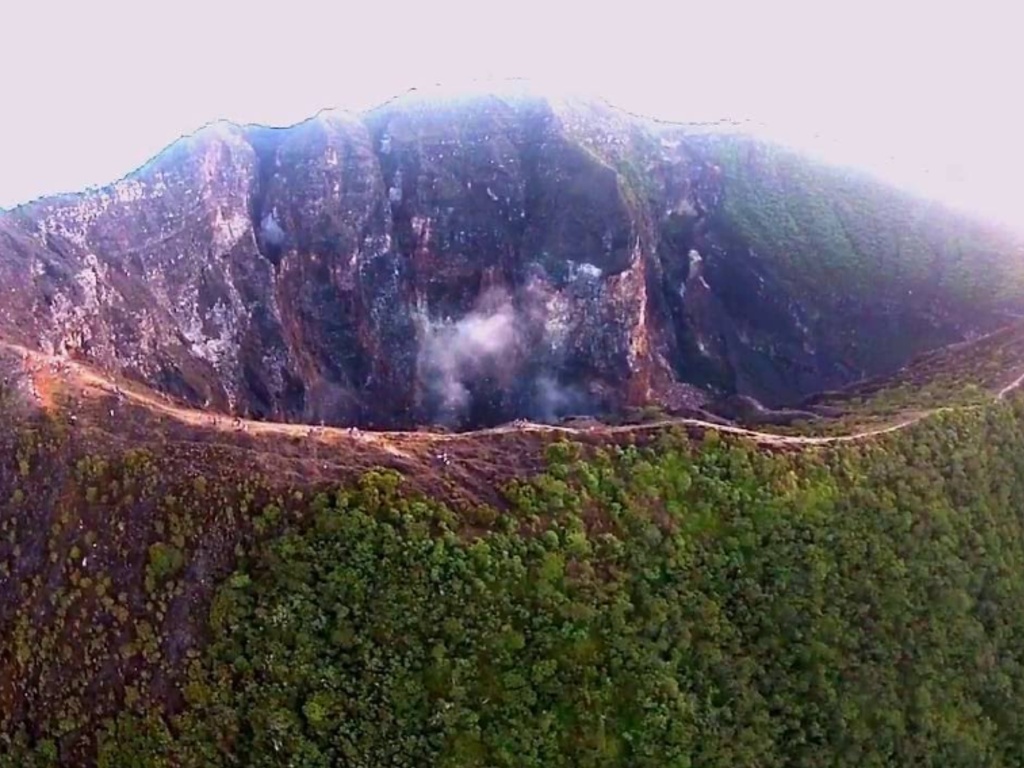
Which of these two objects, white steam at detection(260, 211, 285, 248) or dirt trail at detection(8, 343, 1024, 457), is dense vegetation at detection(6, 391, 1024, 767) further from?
white steam at detection(260, 211, 285, 248)

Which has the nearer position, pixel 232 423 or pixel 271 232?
pixel 232 423

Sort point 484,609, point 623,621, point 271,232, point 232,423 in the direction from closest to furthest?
point 484,609 → point 623,621 → point 232,423 → point 271,232

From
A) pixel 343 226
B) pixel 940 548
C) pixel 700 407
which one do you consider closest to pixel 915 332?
pixel 700 407

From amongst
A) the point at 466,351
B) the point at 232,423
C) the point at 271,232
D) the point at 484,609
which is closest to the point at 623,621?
the point at 484,609

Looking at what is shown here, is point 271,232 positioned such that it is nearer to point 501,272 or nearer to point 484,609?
point 501,272

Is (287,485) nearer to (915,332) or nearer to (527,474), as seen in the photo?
(527,474)

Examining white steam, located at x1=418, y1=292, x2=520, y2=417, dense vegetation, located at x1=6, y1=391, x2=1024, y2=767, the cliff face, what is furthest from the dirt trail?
white steam, located at x1=418, y1=292, x2=520, y2=417

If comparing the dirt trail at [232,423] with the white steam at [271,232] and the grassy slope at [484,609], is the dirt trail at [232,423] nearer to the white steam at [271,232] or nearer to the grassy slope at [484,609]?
the grassy slope at [484,609]
